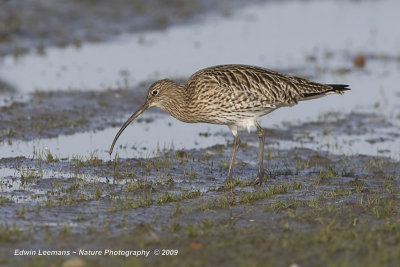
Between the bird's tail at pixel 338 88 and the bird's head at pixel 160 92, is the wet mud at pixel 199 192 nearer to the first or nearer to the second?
the bird's head at pixel 160 92

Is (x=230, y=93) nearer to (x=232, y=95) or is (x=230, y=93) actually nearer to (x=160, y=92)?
(x=232, y=95)

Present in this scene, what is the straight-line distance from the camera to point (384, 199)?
10109 millimetres

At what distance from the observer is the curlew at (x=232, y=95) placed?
1140 cm

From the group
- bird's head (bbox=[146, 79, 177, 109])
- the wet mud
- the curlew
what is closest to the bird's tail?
the curlew

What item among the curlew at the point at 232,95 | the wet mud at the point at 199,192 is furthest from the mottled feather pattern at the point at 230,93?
the wet mud at the point at 199,192

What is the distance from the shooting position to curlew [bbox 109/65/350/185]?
11398mm

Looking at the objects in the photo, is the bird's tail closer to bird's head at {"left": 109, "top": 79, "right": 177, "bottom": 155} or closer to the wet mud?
the wet mud

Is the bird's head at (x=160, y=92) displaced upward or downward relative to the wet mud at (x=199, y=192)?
upward

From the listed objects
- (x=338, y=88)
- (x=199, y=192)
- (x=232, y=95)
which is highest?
(x=338, y=88)

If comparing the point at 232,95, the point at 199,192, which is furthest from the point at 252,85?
the point at 199,192

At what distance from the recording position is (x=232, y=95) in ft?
A: 37.3

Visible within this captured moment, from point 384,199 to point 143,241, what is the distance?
11.3 feet

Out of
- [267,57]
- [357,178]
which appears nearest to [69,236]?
[357,178]

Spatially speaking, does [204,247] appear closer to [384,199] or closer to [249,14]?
[384,199]
